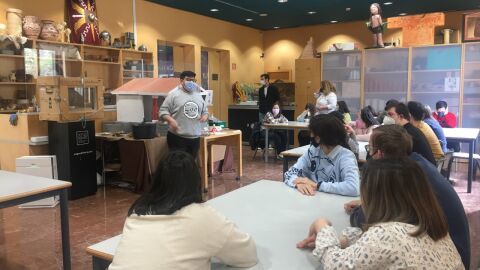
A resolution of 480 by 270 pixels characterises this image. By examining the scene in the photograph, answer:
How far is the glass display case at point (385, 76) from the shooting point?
8.35m

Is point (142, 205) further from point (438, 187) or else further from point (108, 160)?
point (108, 160)

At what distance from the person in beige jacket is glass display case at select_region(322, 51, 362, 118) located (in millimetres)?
7884

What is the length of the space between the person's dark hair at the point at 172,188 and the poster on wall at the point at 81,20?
19.8 ft

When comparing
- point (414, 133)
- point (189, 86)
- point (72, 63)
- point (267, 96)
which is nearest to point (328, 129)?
point (414, 133)

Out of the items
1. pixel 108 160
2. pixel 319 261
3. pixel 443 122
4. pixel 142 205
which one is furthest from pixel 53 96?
pixel 443 122

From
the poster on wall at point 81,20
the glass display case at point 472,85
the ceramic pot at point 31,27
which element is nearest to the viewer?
the ceramic pot at point 31,27

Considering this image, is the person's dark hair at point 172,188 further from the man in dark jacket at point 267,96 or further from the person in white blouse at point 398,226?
the man in dark jacket at point 267,96

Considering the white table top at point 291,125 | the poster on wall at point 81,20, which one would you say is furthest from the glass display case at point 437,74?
the poster on wall at point 81,20

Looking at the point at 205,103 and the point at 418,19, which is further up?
the point at 418,19

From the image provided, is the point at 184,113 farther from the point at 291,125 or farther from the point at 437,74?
the point at 437,74

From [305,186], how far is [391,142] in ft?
1.94

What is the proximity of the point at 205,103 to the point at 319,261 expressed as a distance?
3993mm

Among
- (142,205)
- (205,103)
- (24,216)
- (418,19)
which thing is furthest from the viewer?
(418,19)

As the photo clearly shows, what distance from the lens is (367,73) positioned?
868cm
